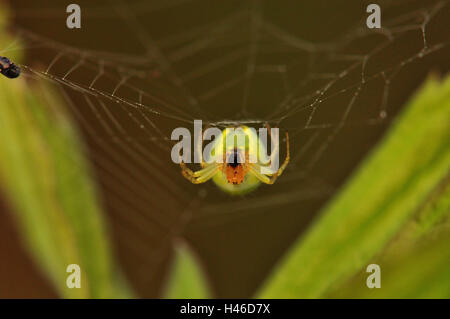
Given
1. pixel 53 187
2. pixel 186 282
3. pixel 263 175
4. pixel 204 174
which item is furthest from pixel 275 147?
pixel 53 187

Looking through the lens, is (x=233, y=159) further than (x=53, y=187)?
Yes

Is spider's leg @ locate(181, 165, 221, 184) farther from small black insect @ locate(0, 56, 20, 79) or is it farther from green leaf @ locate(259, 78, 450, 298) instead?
small black insect @ locate(0, 56, 20, 79)

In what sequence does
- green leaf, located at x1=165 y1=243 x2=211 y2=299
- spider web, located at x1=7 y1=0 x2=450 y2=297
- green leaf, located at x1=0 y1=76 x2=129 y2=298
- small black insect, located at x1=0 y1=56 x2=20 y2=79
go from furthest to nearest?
spider web, located at x1=7 y1=0 x2=450 y2=297
green leaf, located at x1=165 y1=243 x2=211 y2=299
green leaf, located at x1=0 y1=76 x2=129 y2=298
small black insect, located at x1=0 y1=56 x2=20 y2=79

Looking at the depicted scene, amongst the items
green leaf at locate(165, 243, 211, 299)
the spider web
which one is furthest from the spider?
the spider web

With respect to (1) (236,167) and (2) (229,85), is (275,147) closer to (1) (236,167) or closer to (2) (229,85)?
(1) (236,167)

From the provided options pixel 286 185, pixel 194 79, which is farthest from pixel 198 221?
pixel 194 79
